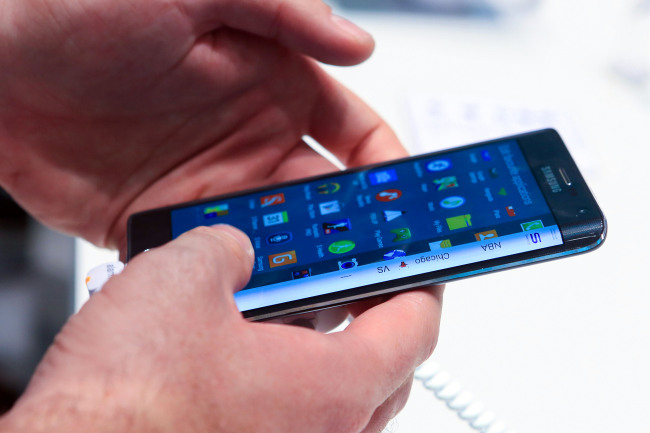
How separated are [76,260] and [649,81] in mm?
1004

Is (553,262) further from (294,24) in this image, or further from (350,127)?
(294,24)

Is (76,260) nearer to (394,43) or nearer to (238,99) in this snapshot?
(238,99)

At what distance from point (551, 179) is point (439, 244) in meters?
0.14

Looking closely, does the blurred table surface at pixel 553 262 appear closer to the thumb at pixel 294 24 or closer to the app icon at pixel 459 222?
the app icon at pixel 459 222

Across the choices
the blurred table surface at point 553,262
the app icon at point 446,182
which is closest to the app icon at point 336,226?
the app icon at point 446,182

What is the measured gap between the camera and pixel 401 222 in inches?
19.5

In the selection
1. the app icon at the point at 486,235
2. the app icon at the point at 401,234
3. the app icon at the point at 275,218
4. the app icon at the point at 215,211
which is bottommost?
the app icon at the point at 215,211

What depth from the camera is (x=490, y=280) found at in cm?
66

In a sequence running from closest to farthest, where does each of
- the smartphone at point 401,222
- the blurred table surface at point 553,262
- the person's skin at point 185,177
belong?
the person's skin at point 185,177 < the smartphone at point 401,222 < the blurred table surface at point 553,262

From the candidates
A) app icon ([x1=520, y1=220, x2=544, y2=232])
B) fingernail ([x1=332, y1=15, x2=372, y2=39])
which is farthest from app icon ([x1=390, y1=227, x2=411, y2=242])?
fingernail ([x1=332, y1=15, x2=372, y2=39])

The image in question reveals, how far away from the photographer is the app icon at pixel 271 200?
0.53m

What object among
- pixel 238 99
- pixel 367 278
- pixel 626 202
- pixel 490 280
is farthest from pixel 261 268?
pixel 626 202

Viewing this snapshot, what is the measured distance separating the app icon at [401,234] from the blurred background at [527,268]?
0.53 ft

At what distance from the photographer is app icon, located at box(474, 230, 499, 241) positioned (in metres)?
0.47
